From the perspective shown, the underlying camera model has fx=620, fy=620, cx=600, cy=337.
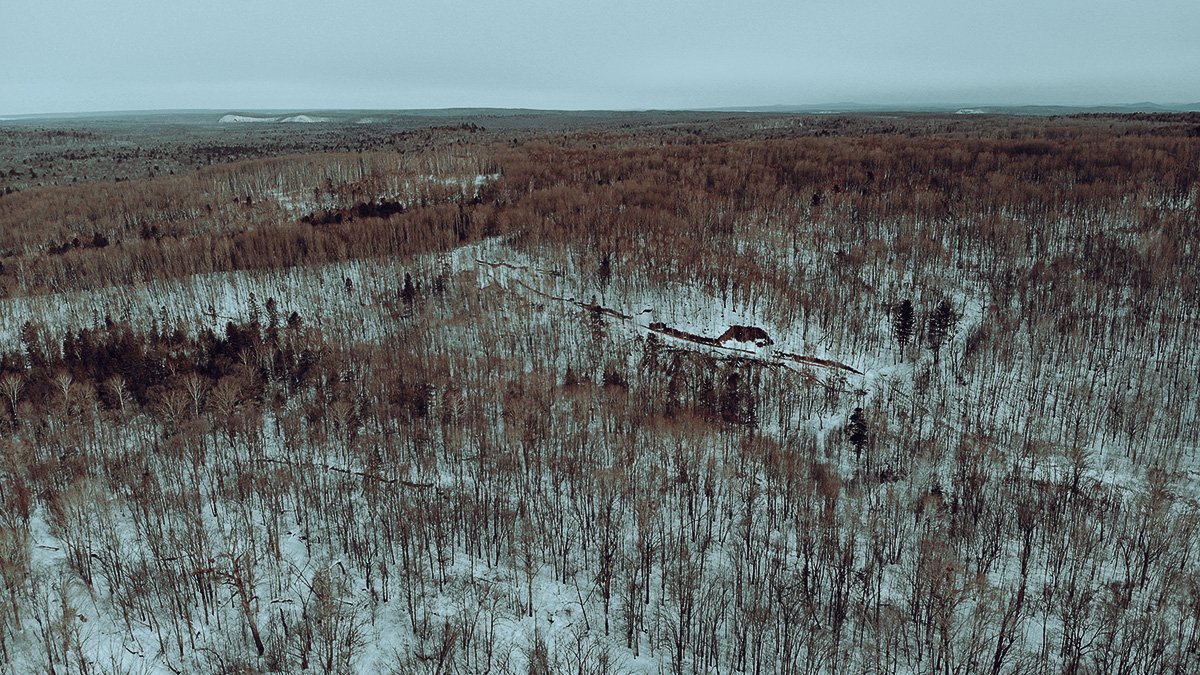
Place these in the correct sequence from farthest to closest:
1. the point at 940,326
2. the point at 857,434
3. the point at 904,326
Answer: the point at 940,326 < the point at 904,326 < the point at 857,434

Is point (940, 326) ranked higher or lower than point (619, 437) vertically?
higher

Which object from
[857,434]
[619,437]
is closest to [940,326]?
[857,434]

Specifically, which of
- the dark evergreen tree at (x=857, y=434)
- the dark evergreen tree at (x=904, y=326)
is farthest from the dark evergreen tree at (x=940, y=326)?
the dark evergreen tree at (x=857, y=434)

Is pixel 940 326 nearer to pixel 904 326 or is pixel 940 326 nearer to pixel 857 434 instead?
pixel 904 326

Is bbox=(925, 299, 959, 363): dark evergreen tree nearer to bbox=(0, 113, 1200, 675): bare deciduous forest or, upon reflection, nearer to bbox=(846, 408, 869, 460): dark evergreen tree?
bbox=(0, 113, 1200, 675): bare deciduous forest

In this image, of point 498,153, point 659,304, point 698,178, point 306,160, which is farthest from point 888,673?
point 306,160

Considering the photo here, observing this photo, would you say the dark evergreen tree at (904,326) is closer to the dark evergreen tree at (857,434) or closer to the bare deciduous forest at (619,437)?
the bare deciduous forest at (619,437)

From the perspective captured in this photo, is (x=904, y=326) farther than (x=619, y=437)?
Yes

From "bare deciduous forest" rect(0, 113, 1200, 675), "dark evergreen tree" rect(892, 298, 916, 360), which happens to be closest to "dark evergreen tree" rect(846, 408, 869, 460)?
"bare deciduous forest" rect(0, 113, 1200, 675)
